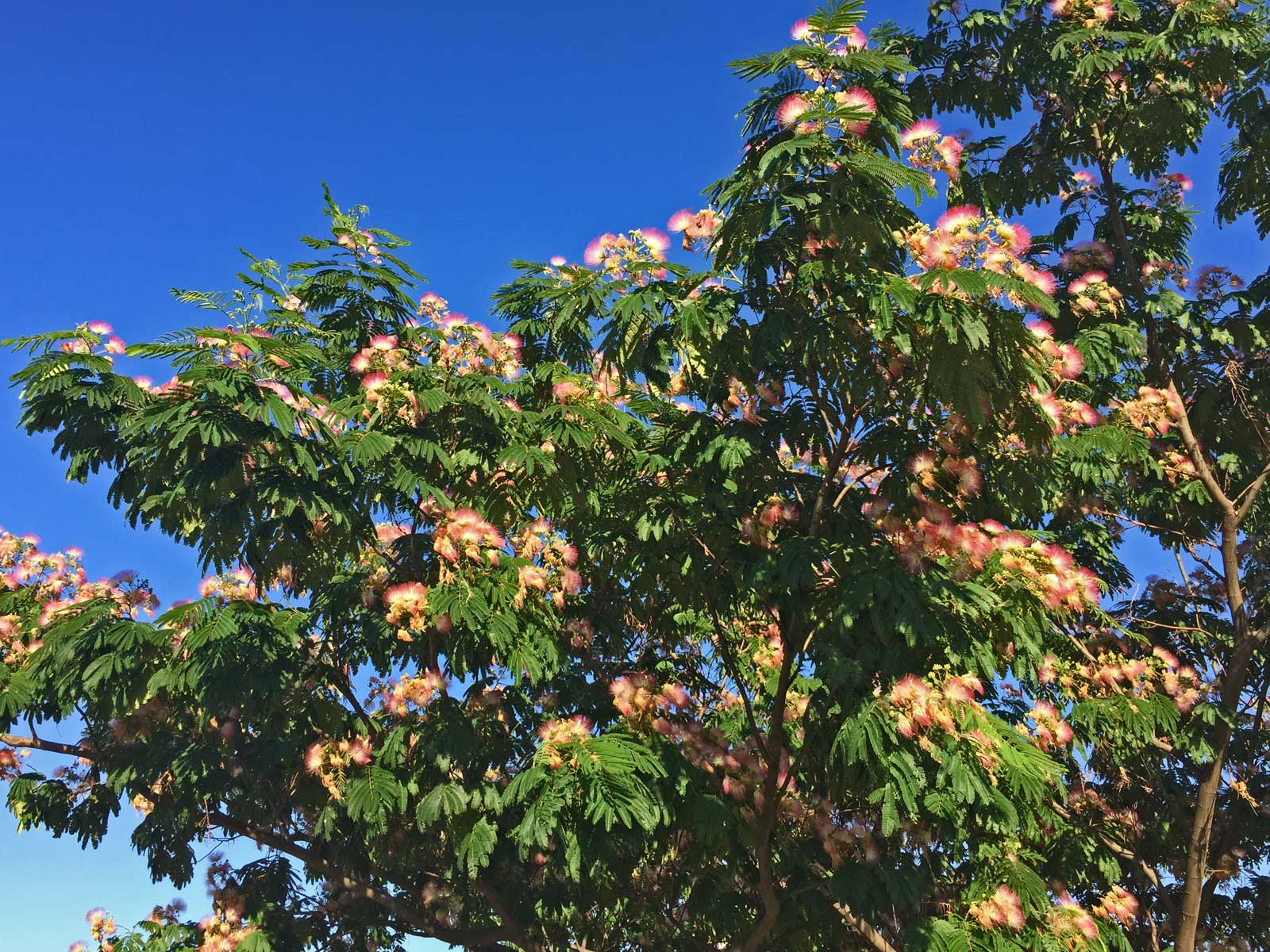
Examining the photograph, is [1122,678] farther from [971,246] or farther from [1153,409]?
[971,246]

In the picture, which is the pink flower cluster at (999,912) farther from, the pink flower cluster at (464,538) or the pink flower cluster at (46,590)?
the pink flower cluster at (46,590)

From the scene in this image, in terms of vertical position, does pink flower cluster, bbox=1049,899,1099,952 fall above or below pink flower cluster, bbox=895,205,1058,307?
below

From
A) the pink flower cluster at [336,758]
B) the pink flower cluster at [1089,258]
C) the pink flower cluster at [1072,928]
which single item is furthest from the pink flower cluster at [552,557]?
the pink flower cluster at [1089,258]

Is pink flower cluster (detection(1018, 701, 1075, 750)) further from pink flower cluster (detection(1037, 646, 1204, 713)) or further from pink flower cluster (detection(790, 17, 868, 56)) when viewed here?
pink flower cluster (detection(790, 17, 868, 56))

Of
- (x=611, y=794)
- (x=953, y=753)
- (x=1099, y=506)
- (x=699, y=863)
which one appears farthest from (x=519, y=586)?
(x=1099, y=506)

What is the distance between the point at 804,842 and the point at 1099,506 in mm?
5151

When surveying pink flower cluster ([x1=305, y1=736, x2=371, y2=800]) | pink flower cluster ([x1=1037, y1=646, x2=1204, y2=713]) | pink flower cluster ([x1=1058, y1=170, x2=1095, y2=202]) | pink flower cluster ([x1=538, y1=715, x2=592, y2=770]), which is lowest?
pink flower cluster ([x1=538, y1=715, x2=592, y2=770])

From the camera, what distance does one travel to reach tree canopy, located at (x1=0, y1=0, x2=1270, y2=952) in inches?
278

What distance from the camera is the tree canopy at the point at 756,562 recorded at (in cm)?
705

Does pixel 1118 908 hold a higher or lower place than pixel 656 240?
lower

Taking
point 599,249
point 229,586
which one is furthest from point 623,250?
point 229,586

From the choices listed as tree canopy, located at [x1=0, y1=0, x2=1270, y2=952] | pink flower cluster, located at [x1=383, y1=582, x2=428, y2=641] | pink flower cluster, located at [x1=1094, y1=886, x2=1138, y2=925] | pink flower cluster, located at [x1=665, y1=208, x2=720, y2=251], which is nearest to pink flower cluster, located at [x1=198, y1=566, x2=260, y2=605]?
tree canopy, located at [x1=0, y1=0, x2=1270, y2=952]

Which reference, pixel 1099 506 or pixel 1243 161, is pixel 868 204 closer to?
pixel 1099 506

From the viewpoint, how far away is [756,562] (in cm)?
793
